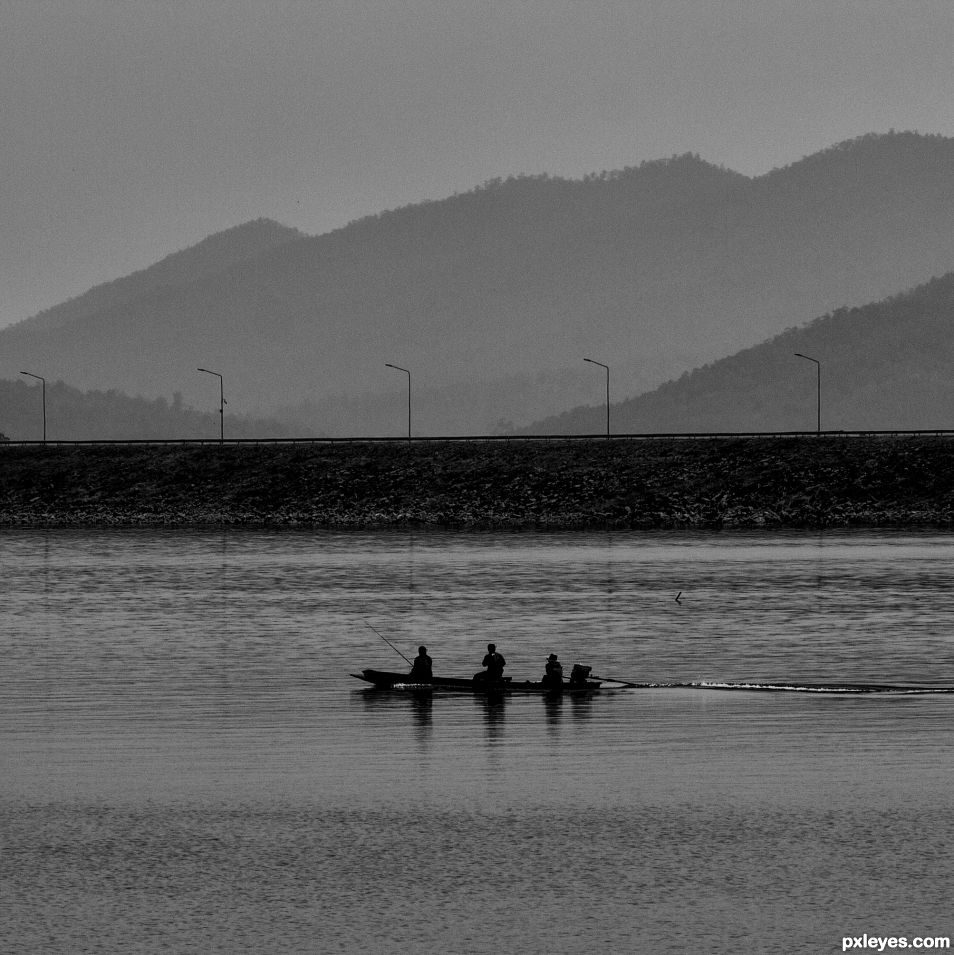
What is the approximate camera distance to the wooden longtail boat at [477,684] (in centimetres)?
4522

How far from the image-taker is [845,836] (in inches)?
1134

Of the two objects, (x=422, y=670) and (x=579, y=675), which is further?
(x=422, y=670)

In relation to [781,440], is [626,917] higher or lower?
lower

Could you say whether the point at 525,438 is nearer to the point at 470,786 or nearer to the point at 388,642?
the point at 388,642

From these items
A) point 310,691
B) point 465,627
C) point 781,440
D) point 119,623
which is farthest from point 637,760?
point 781,440

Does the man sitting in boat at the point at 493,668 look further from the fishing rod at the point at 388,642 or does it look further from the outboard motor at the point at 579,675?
the fishing rod at the point at 388,642

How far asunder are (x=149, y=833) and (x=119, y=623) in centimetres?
3842

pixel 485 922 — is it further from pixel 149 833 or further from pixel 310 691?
pixel 310 691

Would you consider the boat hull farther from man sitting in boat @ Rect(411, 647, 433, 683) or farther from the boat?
man sitting in boat @ Rect(411, 647, 433, 683)


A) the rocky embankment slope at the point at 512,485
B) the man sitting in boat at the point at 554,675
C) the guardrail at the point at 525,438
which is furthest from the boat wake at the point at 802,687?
the guardrail at the point at 525,438

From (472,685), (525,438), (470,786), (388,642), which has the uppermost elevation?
(525,438)

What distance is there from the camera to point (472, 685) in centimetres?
4553

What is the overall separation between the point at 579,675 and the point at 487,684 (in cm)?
248

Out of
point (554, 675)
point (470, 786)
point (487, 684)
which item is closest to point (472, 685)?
point (487, 684)
